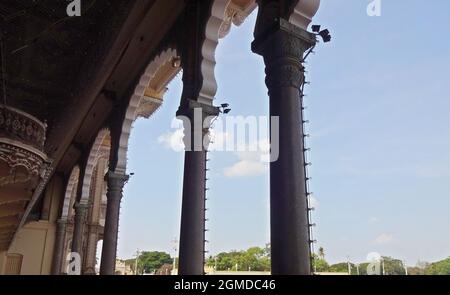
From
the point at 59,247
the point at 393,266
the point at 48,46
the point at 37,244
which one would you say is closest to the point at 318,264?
the point at 393,266

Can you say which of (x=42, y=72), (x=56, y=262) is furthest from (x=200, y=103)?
(x=56, y=262)

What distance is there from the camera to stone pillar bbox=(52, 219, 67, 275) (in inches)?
664

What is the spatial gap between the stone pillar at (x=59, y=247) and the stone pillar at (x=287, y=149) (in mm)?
14885

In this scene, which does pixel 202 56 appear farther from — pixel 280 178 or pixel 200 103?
pixel 280 178

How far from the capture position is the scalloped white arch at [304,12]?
4.56m

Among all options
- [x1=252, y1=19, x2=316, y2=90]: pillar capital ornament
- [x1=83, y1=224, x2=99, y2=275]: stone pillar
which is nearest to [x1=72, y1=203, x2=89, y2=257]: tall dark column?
[x1=83, y1=224, x2=99, y2=275]: stone pillar

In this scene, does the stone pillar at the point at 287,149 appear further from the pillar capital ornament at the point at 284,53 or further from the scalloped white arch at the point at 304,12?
the scalloped white arch at the point at 304,12

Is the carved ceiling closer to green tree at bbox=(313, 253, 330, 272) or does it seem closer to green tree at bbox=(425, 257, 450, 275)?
green tree at bbox=(313, 253, 330, 272)

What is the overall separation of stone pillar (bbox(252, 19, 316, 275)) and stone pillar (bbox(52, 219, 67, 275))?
14.9 m

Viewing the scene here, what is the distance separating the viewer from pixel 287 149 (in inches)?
168
